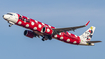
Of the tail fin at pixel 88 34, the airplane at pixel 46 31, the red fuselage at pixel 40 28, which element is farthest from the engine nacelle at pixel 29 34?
the tail fin at pixel 88 34

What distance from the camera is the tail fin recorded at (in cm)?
7406

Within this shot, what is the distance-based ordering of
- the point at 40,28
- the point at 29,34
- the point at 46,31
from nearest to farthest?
the point at 40,28 < the point at 46,31 < the point at 29,34

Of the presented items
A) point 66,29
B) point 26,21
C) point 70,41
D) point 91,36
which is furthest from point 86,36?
point 26,21

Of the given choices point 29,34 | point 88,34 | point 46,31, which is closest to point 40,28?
point 46,31

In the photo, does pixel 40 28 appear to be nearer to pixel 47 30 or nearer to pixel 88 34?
pixel 47 30

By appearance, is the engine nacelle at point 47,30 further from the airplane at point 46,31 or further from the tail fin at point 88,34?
the tail fin at point 88,34

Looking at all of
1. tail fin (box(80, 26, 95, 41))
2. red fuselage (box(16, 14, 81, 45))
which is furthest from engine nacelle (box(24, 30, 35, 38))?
tail fin (box(80, 26, 95, 41))

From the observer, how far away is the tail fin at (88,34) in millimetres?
74062

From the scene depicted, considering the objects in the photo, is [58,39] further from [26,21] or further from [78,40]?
[26,21]

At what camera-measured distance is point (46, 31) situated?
60.6 meters

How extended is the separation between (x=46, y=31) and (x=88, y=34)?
2022 cm

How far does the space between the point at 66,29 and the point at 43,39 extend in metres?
8.39

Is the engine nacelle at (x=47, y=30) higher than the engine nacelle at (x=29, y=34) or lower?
higher

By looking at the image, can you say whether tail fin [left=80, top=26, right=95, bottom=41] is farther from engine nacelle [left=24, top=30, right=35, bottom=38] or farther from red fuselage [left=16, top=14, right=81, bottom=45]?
engine nacelle [left=24, top=30, right=35, bottom=38]
